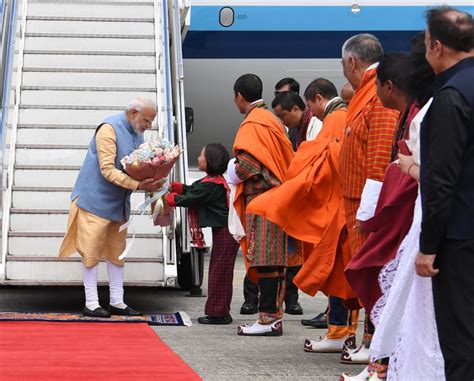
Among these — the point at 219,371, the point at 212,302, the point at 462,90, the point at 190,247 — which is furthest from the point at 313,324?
the point at 462,90

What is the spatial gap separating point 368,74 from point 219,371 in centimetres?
175

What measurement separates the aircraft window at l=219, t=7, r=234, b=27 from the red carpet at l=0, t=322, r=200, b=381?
7649 millimetres

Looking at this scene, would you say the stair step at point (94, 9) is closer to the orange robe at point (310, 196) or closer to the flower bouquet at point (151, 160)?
the flower bouquet at point (151, 160)

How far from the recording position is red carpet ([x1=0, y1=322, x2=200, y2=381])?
5602 millimetres

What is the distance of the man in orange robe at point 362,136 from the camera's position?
5543mm

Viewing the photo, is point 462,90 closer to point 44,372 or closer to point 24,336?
point 44,372

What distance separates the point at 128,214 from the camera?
804 centimetres

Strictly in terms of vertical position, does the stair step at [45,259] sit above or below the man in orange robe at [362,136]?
below

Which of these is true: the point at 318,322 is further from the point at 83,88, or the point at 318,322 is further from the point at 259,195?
the point at 83,88

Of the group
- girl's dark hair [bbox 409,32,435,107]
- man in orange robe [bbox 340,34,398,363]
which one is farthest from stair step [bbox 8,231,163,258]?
girl's dark hair [bbox 409,32,435,107]

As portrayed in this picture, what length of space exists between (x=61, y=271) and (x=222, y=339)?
1.64m

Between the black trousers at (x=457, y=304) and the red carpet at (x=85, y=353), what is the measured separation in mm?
1925

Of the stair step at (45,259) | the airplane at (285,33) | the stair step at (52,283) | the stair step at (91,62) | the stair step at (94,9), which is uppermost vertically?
the airplane at (285,33)

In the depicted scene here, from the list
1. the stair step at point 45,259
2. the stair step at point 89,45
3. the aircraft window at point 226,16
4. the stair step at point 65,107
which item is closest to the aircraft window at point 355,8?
the aircraft window at point 226,16
